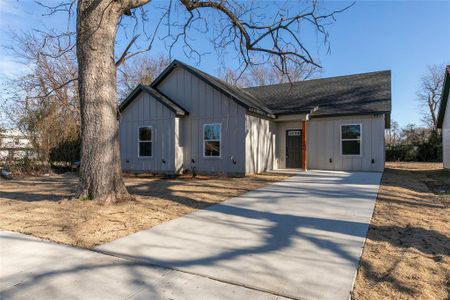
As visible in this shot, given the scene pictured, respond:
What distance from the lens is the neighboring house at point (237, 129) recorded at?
12.5m

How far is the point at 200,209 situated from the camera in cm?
603

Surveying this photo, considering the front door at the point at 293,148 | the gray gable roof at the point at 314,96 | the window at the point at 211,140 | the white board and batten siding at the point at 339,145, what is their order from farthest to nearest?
the front door at the point at 293,148, the white board and batten siding at the point at 339,145, the gray gable roof at the point at 314,96, the window at the point at 211,140

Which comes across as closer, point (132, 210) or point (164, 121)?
point (132, 210)

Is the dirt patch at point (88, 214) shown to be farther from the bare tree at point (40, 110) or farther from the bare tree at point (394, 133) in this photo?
the bare tree at point (394, 133)

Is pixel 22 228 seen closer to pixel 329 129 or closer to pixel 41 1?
pixel 41 1

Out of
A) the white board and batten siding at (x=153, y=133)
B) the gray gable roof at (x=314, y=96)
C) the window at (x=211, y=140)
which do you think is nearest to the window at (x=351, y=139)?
the gray gable roof at (x=314, y=96)

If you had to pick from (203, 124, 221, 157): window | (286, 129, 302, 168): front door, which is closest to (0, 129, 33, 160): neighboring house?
(203, 124, 221, 157): window

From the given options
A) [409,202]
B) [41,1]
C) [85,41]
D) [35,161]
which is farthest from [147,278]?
[35,161]

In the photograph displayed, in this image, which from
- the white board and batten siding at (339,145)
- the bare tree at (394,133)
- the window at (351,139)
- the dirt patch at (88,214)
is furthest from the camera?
the bare tree at (394,133)

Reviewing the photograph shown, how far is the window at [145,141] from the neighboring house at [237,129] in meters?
0.05

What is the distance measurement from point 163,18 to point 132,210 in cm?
488

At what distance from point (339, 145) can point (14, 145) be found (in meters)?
15.5

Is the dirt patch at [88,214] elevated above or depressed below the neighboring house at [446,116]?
below

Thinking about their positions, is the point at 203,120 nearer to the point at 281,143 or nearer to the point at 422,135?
the point at 281,143
